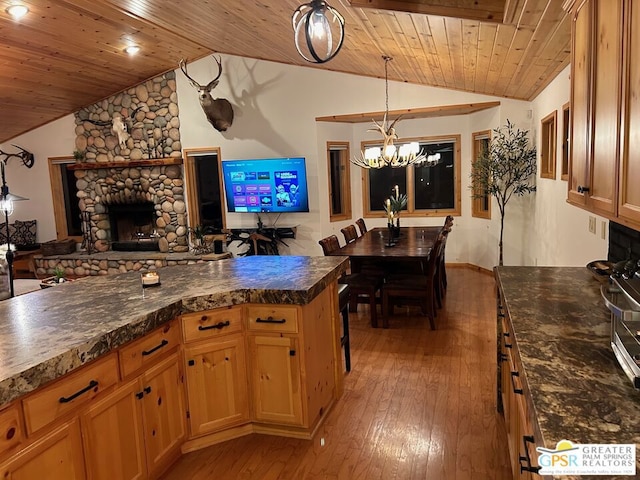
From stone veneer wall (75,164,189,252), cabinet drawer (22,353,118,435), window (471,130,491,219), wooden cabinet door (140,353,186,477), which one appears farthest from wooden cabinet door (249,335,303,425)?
stone veneer wall (75,164,189,252)

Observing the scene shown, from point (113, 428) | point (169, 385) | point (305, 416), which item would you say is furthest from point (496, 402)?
point (113, 428)

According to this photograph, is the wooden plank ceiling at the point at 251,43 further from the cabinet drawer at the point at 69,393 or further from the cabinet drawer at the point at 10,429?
the cabinet drawer at the point at 10,429

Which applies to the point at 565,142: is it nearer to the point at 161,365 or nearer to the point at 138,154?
the point at 161,365

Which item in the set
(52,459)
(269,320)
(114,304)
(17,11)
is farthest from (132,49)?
(52,459)

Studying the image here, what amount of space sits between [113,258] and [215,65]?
11.5 ft

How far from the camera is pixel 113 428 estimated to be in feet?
6.81

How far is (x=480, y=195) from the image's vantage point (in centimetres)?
718

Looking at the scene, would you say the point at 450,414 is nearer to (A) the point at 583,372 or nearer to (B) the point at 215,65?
(A) the point at 583,372

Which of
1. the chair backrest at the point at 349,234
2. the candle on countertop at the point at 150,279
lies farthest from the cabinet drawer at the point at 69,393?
the chair backrest at the point at 349,234

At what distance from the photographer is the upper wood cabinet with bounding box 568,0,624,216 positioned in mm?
1646

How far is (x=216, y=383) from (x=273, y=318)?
1.64 ft

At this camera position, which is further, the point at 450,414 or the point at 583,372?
the point at 450,414

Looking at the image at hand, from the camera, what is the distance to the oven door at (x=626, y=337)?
1.32 m

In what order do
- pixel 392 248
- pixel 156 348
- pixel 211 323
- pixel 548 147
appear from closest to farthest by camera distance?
pixel 156 348, pixel 211 323, pixel 392 248, pixel 548 147
